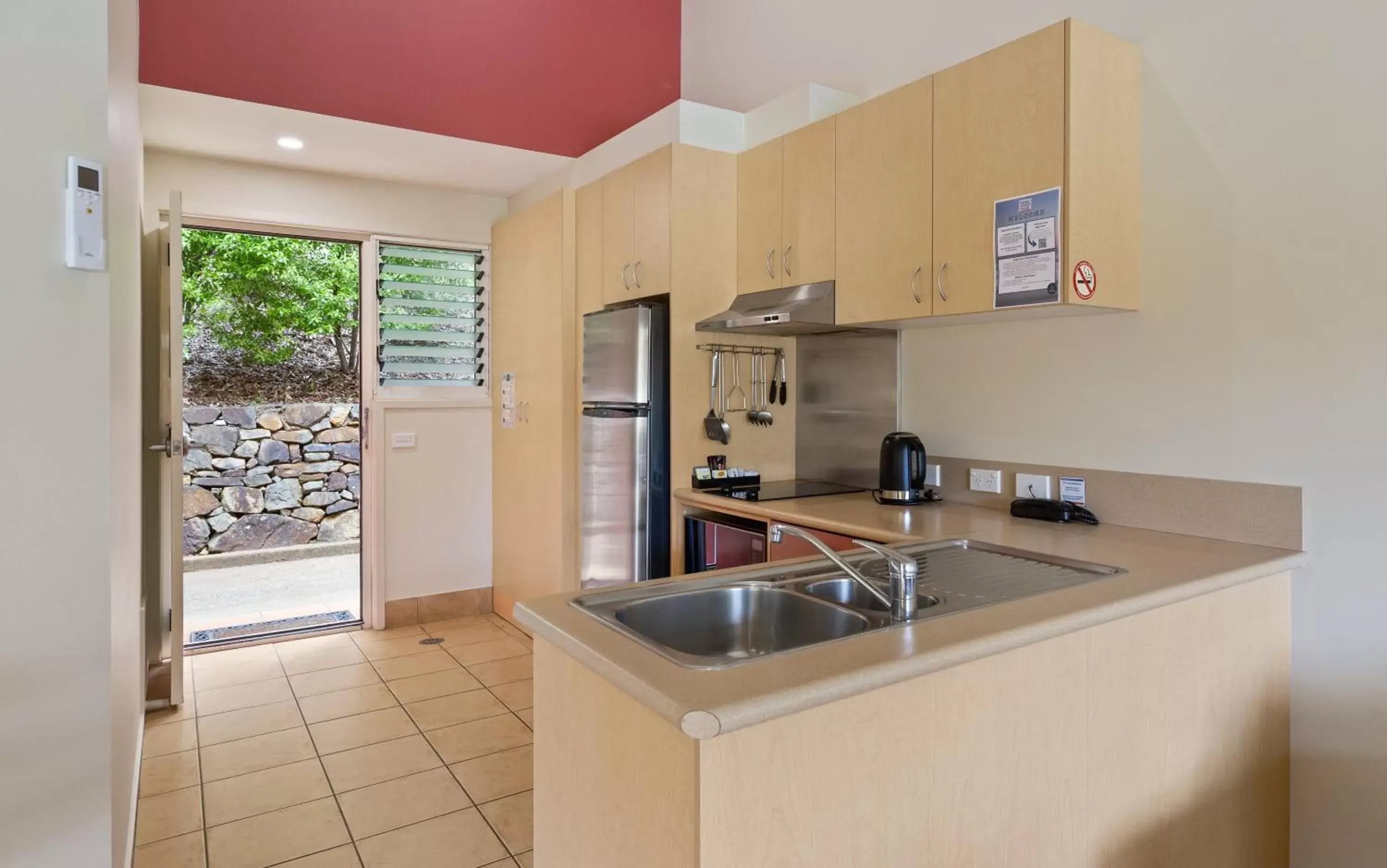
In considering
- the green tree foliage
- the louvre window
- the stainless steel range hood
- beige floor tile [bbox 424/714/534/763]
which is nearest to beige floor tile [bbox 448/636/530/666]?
beige floor tile [bbox 424/714/534/763]

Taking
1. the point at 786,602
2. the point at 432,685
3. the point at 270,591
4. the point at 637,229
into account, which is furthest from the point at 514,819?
the point at 270,591

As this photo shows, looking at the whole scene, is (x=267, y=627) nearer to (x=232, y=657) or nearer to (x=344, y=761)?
(x=232, y=657)

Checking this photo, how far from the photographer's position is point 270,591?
555cm

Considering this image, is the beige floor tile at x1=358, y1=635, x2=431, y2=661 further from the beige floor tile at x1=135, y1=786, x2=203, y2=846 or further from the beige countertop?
the beige countertop

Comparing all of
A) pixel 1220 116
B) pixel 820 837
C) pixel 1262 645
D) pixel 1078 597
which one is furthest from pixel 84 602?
pixel 1220 116

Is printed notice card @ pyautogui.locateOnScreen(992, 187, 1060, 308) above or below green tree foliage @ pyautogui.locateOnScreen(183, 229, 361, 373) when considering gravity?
below

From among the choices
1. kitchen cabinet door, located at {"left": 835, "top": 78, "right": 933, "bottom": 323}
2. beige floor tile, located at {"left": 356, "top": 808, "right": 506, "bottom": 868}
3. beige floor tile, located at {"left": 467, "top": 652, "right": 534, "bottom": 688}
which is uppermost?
kitchen cabinet door, located at {"left": 835, "top": 78, "right": 933, "bottom": 323}

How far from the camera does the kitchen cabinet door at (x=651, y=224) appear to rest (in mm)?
3148

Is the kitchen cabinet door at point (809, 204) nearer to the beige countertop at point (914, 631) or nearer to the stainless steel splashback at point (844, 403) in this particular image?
the stainless steel splashback at point (844, 403)

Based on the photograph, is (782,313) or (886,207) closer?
(886,207)

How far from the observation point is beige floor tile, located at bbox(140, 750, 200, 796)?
2635 mm

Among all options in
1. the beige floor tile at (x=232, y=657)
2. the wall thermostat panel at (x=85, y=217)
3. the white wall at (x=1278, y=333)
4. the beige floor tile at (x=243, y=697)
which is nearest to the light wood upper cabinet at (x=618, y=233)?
the white wall at (x=1278, y=333)

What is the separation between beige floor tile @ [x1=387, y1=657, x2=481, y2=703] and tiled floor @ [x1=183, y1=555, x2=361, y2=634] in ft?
3.76

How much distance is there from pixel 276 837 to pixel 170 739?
0.99 metres
